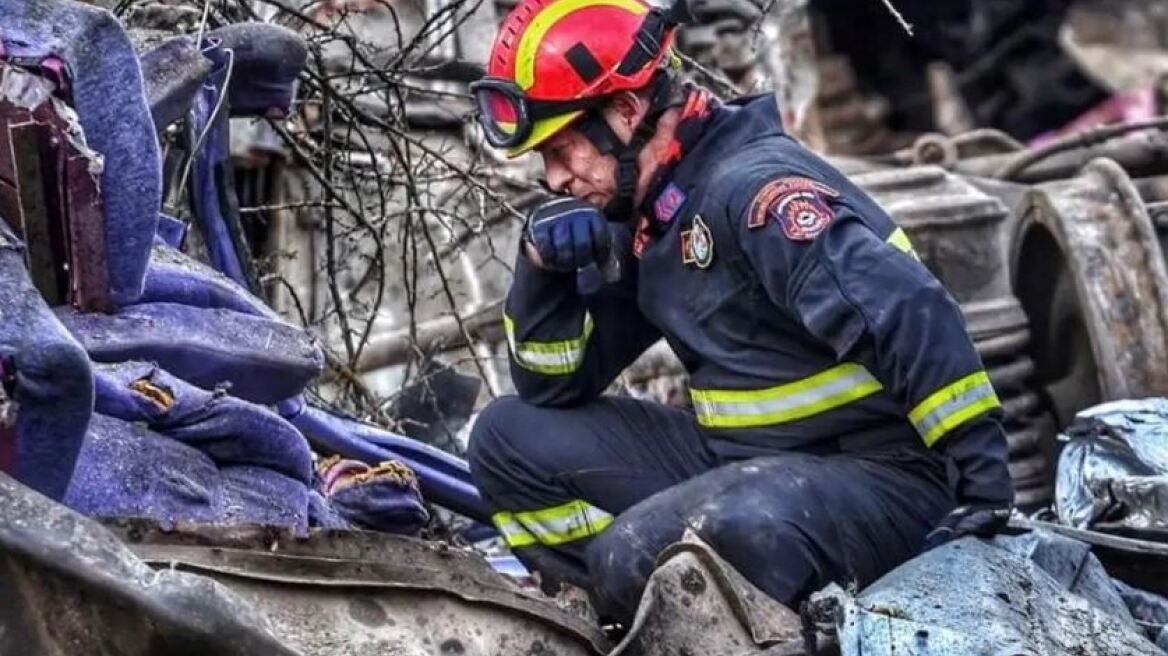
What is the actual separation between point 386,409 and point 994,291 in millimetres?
2058

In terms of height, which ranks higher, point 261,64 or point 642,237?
point 261,64

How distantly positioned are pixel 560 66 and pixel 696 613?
42.1 inches

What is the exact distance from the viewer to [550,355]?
480cm

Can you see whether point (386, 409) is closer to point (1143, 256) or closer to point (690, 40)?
point (1143, 256)

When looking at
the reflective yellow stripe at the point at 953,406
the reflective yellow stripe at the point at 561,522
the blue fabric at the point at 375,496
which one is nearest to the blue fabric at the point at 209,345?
the blue fabric at the point at 375,496

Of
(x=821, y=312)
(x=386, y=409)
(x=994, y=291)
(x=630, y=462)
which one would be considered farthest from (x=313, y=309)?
(x=821, y=312)

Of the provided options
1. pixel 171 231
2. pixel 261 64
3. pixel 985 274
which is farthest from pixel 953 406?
pixel 985 274

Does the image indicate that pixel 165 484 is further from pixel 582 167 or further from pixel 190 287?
pixel 582 167

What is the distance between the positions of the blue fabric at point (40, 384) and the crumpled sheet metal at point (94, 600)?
1.10ft

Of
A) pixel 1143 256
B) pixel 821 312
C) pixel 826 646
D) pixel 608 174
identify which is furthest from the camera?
pixel 1143 256

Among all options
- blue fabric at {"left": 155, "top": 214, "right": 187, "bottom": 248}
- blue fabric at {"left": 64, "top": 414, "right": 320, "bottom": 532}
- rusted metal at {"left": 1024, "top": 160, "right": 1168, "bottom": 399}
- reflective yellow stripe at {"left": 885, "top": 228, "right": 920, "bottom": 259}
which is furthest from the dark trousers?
rusted metal at {"left": 1024, "top": 160, "right": 1168, "bottom": 399}

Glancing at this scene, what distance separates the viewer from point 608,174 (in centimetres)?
468

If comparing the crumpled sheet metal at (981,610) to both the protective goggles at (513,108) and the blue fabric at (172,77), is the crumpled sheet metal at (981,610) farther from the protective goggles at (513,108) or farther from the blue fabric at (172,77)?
the blue fabric at (172,77)

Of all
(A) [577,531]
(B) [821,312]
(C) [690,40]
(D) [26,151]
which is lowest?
(C) [690,40]
